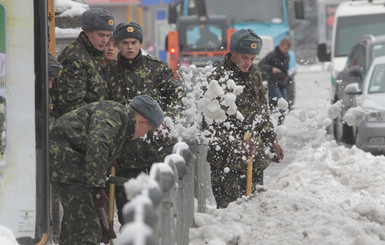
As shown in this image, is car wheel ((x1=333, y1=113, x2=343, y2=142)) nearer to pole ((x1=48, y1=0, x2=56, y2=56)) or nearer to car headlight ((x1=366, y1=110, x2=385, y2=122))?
car headlight ((x1=366, y1=110, x2=385, y2=122))

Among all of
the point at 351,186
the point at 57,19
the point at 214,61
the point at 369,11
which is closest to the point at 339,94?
the point at 369,11

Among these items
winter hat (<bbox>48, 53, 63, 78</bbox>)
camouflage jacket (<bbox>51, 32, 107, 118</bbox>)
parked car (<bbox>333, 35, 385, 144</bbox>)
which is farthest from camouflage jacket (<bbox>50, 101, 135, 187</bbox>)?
parked car (<bbox>333, 35, 385, 144</bbox>)

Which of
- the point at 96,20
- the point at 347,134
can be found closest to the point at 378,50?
the point at 347,134

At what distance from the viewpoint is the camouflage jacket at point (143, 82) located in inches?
277

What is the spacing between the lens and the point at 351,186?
392 inches

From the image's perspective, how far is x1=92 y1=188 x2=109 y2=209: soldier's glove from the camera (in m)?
5.66

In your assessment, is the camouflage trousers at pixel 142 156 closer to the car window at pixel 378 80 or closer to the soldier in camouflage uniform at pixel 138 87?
the soldier in camouflage uniform at pixel 138 87

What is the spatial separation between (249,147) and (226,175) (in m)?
0.37

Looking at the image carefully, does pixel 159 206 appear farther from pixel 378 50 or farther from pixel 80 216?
pixel 378 50

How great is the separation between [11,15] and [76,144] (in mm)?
972

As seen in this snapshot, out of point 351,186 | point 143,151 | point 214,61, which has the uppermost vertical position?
point 214,61

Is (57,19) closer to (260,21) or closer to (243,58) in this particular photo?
(243,58)

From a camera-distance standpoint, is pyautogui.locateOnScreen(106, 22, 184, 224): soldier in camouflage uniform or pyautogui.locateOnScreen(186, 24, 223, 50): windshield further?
pyautogui.locateOnScreen(186, 24, 223, 50): windshield

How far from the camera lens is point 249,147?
732 centimetres
